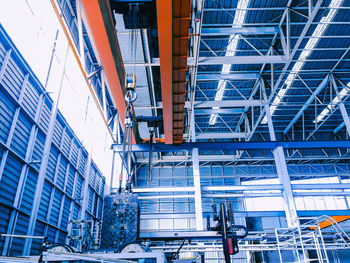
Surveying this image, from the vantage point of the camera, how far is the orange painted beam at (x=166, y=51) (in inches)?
328

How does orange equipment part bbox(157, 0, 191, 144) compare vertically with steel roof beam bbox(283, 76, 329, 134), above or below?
below

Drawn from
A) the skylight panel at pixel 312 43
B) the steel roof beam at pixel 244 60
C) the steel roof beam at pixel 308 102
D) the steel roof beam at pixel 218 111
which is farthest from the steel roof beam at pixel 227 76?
the steel roof beam at pixel 308 102

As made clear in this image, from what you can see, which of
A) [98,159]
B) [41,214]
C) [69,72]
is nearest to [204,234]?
[41,214]

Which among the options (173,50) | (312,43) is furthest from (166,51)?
(312,43)

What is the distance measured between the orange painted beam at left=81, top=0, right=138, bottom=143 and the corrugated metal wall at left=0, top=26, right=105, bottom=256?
2.91 meters

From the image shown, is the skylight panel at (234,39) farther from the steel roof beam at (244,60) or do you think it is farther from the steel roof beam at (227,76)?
the steel roof beam at (244,60)

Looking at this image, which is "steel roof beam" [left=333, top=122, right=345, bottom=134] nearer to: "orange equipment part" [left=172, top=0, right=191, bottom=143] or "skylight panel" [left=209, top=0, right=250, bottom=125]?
Answer: "skylight panel" [left=209, top=0, right=250, bottom=125]

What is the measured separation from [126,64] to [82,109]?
15.3 ft

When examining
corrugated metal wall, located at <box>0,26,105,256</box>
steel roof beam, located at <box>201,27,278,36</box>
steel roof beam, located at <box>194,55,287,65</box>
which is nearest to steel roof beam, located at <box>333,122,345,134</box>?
steel roof beam, located at <box>194,55,287,65</box>

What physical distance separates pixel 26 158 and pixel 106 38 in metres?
5.56

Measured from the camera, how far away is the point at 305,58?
1991cm

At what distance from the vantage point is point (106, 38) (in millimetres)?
9641

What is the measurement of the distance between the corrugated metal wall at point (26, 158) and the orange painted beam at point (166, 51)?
16.9 feet

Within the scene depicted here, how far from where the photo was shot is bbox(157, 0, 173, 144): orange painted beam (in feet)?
27.3
